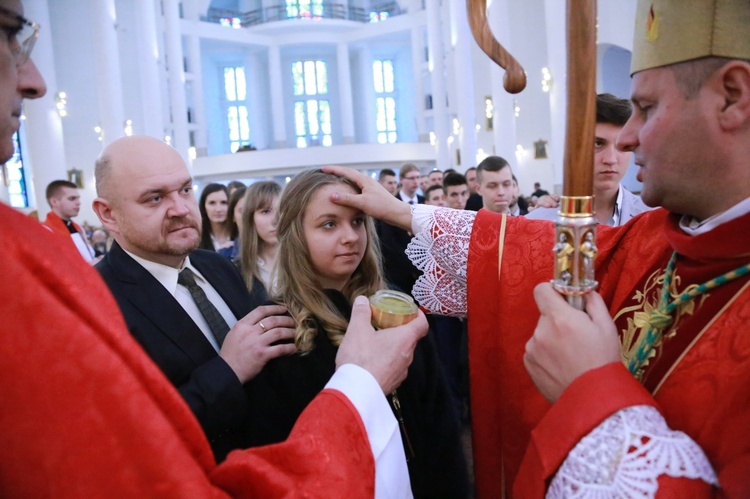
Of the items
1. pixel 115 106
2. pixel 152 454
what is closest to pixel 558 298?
pixel 152 454

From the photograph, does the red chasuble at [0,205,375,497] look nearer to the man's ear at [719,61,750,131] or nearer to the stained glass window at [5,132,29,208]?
the man's ear at [719,61,750,131]

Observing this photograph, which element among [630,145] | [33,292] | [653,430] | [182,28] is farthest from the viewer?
[182,28]

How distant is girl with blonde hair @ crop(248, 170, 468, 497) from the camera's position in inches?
70.5

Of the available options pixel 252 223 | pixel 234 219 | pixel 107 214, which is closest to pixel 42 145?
pixel 234 219

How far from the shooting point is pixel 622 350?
138 centimetres

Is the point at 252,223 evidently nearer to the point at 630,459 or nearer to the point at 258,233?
the point at 258,233

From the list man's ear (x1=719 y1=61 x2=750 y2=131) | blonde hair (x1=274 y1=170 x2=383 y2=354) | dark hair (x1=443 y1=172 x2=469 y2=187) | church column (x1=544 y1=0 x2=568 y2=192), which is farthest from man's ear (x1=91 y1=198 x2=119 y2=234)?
church column (x1=544 y1=0 x2=568 y2=192)

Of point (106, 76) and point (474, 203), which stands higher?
point (106, 76)

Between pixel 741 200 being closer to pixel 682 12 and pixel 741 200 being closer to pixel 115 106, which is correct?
pixel 682 12

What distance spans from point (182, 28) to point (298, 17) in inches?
241

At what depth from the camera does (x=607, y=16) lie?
34.7 ft

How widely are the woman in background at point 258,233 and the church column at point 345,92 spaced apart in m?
25.7

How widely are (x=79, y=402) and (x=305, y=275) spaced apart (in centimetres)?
120

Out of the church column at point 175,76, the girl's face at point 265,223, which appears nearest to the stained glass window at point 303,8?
the church column at point 175,76
